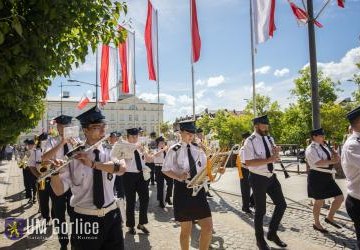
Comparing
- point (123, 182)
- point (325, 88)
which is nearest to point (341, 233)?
point (123, 182)

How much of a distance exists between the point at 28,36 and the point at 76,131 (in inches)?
43.2

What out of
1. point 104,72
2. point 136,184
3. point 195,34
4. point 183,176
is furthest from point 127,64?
point 183,176

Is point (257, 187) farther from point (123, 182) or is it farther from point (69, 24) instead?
point (69, 24)

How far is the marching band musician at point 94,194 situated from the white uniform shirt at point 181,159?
170cm

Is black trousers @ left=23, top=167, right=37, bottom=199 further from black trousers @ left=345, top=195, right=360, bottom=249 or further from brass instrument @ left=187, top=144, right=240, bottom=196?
black trousers @ left=345, top=195, right=360, bottom=249

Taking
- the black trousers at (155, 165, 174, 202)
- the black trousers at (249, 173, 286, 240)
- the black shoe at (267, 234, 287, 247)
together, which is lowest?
the black shoe at (267, 234, 287, 247)

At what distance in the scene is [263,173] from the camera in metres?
6.28

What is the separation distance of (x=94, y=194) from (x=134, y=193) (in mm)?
4106

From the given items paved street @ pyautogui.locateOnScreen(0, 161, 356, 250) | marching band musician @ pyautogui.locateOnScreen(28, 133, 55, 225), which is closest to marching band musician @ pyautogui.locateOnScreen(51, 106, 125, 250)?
paved street @ pyautogui.locateOnScreen(0, 161, 356, 250)

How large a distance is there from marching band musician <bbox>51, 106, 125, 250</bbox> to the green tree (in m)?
0.78

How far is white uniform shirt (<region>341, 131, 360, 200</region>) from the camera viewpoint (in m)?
4.40

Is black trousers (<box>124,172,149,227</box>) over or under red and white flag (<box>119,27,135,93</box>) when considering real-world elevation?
under

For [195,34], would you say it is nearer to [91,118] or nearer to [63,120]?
[63,120]

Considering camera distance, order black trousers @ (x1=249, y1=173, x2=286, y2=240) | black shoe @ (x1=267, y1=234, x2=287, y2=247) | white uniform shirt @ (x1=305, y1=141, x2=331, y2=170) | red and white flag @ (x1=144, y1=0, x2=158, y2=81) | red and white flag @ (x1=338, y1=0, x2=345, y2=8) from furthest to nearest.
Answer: red and white flag @ (x1=144, y1=0, x2=158, y2=81), red and white flag @ (x1=338, y1=0, x2=345, y2=8), white uniform shirt @ (x1=305, y1=141, x2=331, y2=170), black shoe @ (x1=267, y1=234, x2=287, y2=247), black trousers @ (x1=249, y1=173, x2=286, y2=240)
